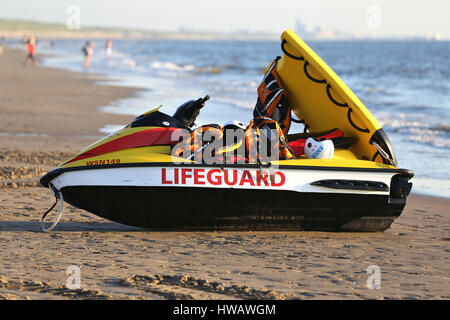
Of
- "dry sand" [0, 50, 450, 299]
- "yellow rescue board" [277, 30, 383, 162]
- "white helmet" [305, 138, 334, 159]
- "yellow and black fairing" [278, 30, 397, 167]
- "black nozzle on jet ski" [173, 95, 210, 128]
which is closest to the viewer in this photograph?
"dry sand" [0, 50, 450, 299]

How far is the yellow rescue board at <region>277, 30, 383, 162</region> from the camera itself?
7.15 m

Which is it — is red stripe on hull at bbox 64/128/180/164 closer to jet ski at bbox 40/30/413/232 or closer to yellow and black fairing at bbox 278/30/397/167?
jet ski at bbox 40/30/413/232

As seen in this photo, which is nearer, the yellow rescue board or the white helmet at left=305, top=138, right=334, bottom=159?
the white helmet at left=305, top=138, right=334, bottom=159

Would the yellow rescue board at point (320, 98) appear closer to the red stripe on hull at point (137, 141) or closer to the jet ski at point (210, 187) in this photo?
the jet ski at point (210, 187)

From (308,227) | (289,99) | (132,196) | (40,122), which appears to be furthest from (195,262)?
(40,122)

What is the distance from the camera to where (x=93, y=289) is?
188 inches

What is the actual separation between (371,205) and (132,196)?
7.21 feet

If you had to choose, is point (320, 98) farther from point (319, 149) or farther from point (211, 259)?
point (211, 259)

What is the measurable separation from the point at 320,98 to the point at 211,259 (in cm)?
268

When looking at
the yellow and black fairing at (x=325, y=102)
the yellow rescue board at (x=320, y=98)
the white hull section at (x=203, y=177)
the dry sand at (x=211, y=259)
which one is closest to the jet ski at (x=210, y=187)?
the white hull section at (x=203, y=177)

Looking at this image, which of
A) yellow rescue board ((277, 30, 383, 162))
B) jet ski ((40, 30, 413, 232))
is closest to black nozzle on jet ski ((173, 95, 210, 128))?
jet ski ((40, 30, 413, 232))

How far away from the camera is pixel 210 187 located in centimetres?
618

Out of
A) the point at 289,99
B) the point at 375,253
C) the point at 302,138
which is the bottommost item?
the point at 375,253
